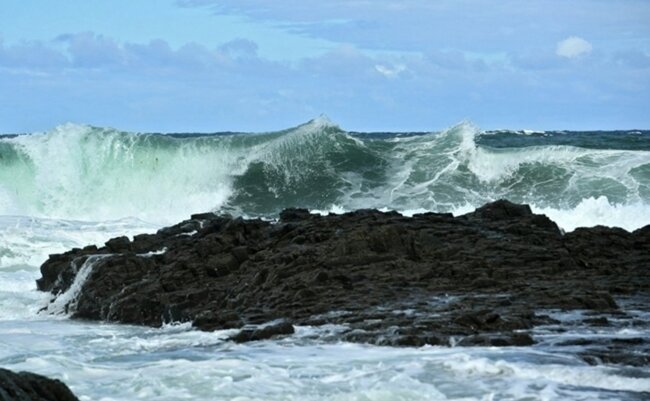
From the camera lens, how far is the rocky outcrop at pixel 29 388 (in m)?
6.66

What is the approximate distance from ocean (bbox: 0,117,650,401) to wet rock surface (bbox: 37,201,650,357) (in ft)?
1.06

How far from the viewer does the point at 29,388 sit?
691 cm

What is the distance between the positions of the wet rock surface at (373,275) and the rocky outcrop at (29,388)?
14.6 ft

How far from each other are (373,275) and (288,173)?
1993 centimetres

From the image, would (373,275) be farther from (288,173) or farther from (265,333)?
(288,173)

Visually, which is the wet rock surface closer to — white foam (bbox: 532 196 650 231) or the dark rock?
the dark rock

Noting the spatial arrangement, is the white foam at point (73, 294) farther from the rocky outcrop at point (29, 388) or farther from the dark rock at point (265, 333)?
the rocky outcrop at point (29, 388)

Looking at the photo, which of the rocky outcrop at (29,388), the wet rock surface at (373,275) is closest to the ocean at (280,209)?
the wet rock surface at (373,275)

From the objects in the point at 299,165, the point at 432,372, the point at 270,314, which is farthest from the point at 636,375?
the point at 299,165

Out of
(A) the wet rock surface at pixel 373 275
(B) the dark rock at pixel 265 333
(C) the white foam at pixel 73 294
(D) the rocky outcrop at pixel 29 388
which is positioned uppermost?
(D) the rocky outcrop at pixel 29 388

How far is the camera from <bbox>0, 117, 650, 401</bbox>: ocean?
9562mm

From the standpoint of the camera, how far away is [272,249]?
624 inches

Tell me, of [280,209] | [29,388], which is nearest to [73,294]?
[29,388]

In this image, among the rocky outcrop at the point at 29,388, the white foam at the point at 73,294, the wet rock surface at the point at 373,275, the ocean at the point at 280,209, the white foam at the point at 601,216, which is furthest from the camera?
the white foam at the point at 601,216
